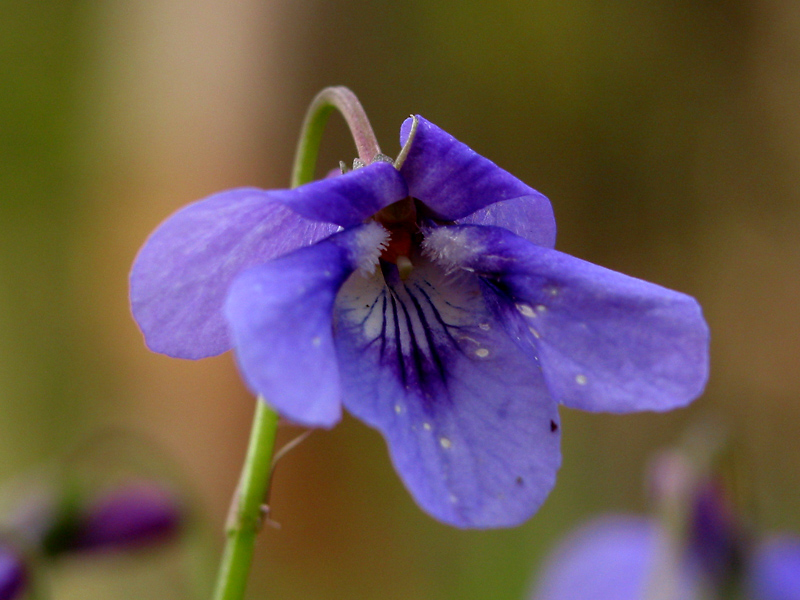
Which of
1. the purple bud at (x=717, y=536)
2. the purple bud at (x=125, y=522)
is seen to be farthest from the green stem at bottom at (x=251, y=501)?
the purple bud at (x=717, y=536)

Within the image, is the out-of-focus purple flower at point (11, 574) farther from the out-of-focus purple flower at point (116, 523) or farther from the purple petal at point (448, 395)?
the purple petal at point (448, 395)

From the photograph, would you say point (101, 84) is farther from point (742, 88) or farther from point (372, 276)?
point (372, 276)

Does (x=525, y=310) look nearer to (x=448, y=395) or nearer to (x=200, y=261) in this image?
(x=448, y=395)

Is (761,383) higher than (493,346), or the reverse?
(493,346)

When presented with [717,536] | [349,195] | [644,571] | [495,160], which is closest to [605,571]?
[644,571]

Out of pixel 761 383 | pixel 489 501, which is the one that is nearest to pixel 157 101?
pixel 761 383

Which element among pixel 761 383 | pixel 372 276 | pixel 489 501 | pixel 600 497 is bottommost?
pixel 600 497

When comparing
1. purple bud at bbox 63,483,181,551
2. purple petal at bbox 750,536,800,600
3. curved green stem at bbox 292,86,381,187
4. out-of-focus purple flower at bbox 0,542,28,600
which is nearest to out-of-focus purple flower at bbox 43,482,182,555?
purple bud at bbox 63,483,181,551
